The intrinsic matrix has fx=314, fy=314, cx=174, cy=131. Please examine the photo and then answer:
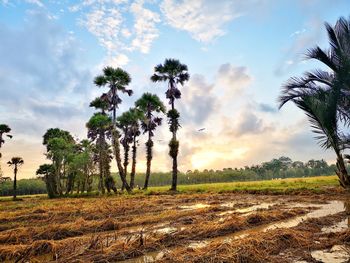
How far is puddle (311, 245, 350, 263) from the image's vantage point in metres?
5.50

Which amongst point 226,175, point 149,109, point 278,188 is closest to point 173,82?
point 149,109

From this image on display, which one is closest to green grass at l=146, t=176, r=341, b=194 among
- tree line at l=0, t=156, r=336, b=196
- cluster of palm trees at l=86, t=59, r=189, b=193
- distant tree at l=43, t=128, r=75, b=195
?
cluster of palm trees at l=86, t=59, r=189, b=193

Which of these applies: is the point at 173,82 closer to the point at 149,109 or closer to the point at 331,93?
the point at 149,109

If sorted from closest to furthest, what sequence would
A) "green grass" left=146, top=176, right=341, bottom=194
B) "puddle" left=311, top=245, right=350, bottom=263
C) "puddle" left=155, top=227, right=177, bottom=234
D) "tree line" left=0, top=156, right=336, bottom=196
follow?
1. "puddle" left=311, top=245, right=350, bottom=263
2. "puddle" left=155, top=227, right=177, bottom=234
3. "green grass" left=146, top=176, right=341, bottom=194
4. "tree line" left=0, top=156, right=336, bottom=196

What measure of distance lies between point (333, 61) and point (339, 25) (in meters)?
1.13

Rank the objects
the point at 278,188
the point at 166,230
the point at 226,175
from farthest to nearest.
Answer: the point at 226,175 → the point at 278,188 → the point at 166,230

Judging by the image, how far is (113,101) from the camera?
138 feet

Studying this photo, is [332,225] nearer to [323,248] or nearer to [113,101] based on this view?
[323,248]

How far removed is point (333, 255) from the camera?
19.1ft

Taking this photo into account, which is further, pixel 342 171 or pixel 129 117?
pixel 129 117

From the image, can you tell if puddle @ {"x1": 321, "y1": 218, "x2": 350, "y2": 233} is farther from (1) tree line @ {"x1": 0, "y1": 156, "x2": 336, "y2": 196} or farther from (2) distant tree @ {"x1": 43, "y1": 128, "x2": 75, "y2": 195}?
(1) tree line @ {"x1": 0, "y1": 156, "x2": 336, "y2": 196}

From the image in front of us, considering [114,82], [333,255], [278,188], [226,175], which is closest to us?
[333,255]

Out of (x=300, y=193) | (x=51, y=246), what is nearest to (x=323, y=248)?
(x=51, y=246)

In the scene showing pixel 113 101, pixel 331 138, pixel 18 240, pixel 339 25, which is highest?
pixel 113 101
